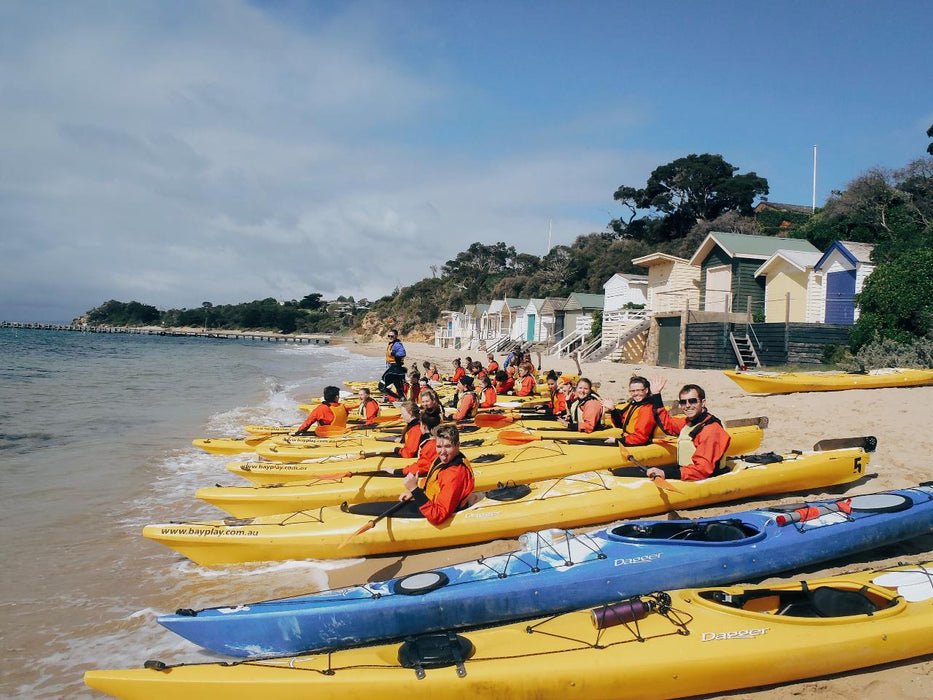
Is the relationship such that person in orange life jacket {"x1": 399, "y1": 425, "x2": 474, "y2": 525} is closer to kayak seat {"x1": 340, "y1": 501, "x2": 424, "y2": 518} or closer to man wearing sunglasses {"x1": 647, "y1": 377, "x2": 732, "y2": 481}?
kayak seat {"x1": 340, "y1": 501, "x2": 424, "y2": 518}

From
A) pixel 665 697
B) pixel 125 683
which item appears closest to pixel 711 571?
pixel 665 697

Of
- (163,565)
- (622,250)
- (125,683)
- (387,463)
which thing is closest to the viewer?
(125,683)

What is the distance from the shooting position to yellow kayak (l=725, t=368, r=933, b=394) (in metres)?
10.7

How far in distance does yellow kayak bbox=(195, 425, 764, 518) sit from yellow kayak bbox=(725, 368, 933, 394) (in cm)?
503

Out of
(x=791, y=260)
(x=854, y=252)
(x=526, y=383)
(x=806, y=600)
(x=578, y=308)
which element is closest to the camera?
(x=806, y=600)

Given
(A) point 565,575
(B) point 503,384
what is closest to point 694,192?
(B) point 503,384

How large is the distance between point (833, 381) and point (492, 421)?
6.95m

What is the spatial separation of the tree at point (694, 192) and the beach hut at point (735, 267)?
22.4 m

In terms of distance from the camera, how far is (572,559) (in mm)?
3941

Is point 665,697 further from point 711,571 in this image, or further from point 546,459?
point 546,459

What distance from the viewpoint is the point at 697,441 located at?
5.43 m

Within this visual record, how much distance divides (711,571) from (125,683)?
3.64 metres

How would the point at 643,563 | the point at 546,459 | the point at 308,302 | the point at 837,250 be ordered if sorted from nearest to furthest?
the point at 643,563
the point at 546,459
the point at 837,250
the point at 308,302

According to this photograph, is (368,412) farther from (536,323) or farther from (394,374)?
(536,323)
